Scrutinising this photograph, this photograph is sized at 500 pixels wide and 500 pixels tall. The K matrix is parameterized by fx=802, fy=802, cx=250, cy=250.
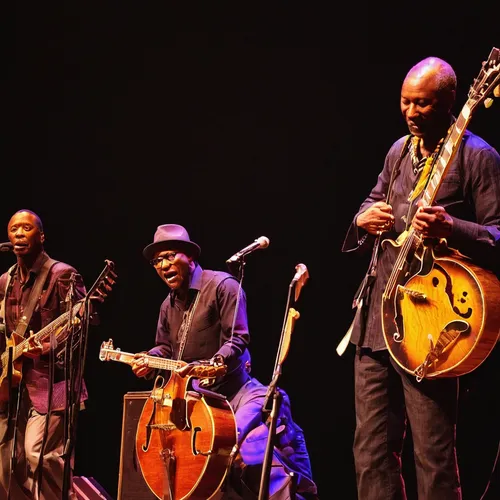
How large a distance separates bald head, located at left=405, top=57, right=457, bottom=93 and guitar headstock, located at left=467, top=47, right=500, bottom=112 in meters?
0.13

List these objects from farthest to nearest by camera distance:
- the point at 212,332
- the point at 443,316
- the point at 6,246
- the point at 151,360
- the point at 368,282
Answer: the point at 6,246 < the point at 212,332 < the point at 151,360 < the point at 368,282 < the point at 443,316

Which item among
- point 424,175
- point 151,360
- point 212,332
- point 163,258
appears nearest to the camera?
point 424,175

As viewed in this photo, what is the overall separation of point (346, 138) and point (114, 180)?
2.52 meters

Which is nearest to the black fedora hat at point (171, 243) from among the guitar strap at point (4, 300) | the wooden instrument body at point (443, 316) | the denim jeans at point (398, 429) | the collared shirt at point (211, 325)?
the collared shirt at point (211, 325)

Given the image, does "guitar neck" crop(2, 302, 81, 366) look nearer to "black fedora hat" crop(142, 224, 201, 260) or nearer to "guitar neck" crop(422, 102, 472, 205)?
"black fedora hat" crop(142, 224, 201, 260)

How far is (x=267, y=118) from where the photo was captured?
24.0 ft

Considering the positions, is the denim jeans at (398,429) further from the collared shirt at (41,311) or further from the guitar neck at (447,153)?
the collared shirt at (41,311)

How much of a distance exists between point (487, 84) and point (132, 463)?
12.7 feet

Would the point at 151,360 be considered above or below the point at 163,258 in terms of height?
below

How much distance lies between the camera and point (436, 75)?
11.5ft

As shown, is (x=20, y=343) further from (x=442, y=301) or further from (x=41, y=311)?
(x=442, y=301)

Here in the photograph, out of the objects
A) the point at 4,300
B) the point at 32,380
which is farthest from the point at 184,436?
the point at 4,300

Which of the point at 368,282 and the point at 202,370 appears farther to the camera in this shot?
the point at 202,370

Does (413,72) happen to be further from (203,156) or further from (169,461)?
(203,156)
